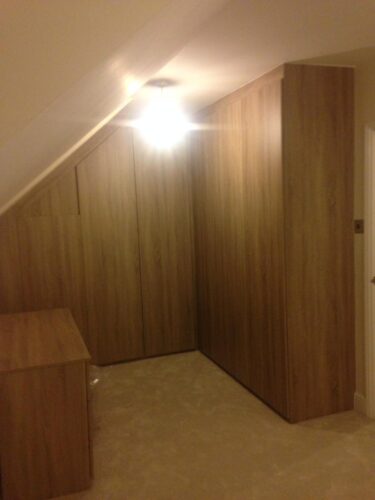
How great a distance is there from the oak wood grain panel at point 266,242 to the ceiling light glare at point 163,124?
76 cm

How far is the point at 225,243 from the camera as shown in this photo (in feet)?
12.2

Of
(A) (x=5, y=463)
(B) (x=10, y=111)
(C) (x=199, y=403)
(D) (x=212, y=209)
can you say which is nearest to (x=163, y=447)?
(C) (x=199, y=403)

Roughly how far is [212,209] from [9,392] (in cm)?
228

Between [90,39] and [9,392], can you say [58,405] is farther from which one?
[90,39]

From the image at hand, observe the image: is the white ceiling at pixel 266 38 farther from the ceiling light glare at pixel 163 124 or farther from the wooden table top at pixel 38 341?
the wooden table top at pixel 38 341

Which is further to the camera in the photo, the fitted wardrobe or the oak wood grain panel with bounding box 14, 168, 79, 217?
the oak wood grain panel with bounding box 14, 168, 79, 217

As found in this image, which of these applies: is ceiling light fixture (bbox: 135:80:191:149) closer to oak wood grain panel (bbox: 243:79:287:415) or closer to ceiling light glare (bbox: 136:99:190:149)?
ceiling light glare (bbox: 136:99:190:149)

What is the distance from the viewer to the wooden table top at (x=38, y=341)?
91.8 inches

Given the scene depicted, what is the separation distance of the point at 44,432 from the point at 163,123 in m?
2.42

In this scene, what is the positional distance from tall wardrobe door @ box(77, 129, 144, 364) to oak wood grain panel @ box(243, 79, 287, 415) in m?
1.31

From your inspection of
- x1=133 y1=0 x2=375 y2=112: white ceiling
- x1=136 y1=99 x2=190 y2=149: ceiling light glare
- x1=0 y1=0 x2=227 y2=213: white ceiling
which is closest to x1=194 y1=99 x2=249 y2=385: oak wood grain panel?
x1=136 y1=99 x2=190 y2=149: ceiling light glare

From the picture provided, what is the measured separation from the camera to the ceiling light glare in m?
3.65

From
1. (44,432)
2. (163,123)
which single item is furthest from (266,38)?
(44,432)

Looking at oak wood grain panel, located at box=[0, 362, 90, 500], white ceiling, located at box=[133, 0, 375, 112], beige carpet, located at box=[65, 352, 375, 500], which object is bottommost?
beige carpet, located at box=[65, 352, 375, 500]
